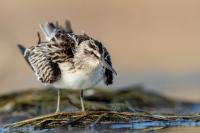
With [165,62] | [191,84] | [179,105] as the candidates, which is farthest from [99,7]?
[179,105]

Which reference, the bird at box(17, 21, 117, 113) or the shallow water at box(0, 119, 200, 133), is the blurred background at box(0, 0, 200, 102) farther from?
the shallow water at box(0, 119, 200, 133)

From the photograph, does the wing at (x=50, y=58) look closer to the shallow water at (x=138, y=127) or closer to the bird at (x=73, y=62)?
the bird at (x=73, y=62)

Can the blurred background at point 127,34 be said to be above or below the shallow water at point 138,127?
above

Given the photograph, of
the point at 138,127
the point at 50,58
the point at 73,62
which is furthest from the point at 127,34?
the point at 138,127

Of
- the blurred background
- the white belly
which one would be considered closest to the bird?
the white belly

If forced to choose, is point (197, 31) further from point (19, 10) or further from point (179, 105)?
point (179, 105)

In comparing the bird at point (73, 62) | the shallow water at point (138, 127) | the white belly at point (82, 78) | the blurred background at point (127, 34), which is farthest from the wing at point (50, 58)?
the blurred background at point (127, 34)

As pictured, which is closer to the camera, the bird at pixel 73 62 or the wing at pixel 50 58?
the bird at pixel 73 62
